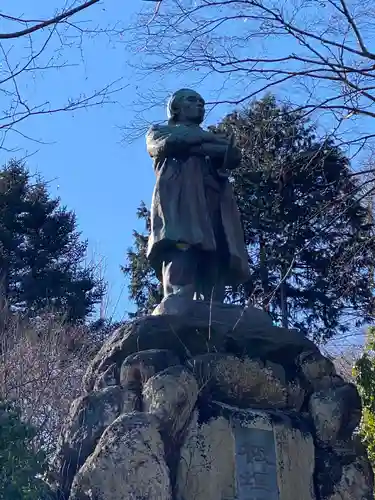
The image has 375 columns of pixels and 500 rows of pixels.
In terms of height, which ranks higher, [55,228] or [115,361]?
[55,228]

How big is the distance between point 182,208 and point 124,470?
7.38 feet

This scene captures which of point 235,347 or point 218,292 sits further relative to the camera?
point 218,292

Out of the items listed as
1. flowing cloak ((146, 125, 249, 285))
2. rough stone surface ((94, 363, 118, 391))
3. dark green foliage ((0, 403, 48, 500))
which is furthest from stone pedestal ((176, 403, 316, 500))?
flowing cloak ((146, 125, 249, 285))

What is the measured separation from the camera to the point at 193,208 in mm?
6613

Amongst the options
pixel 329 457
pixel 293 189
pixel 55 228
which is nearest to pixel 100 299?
pixel 55 228

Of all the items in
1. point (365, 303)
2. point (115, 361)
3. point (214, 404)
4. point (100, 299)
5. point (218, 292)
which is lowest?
point (214, 404)

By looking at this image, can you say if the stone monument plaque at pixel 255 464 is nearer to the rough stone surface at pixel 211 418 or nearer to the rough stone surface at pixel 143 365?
the rough stone surface at pixel 211 418

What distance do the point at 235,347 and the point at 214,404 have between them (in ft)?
1.46

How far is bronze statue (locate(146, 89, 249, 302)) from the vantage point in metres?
6.50

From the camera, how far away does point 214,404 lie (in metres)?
5.54

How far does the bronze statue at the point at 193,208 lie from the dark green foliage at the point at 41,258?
1051 cm

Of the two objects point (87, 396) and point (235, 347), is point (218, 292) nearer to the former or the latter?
point (235, 347)

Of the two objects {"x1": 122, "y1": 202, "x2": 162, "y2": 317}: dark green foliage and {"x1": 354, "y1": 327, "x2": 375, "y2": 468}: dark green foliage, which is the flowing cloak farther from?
{"x1": 122, "y1": 202, "x2": 162, "y2": 317}: dark green foliage

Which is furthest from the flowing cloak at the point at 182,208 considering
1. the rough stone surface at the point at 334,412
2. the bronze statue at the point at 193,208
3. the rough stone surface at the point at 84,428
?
the rough stone surface at the point at 84,428
